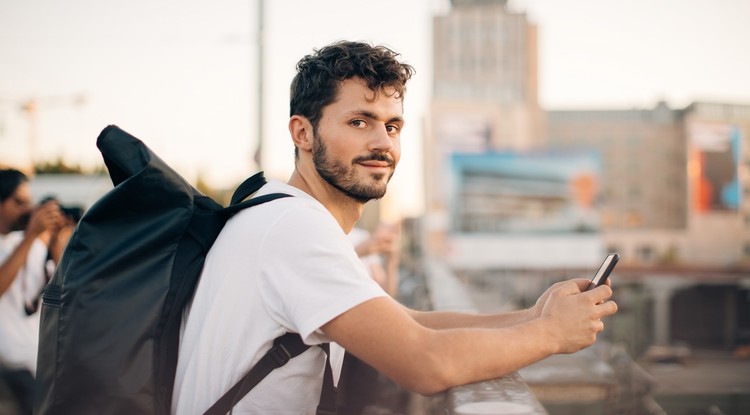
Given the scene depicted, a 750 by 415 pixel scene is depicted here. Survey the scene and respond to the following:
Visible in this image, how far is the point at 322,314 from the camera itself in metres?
1.72

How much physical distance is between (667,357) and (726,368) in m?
4.64

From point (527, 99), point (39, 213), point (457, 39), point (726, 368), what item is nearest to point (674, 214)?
point (527, 99)

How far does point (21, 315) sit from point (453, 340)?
297 centimetres

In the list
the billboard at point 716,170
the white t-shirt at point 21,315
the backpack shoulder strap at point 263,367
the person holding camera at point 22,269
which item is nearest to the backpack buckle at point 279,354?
the backpack shoulder strap at point 263,367

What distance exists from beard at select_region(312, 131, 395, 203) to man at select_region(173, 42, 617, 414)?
0.19ft

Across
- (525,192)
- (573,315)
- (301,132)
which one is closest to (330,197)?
(301,132)

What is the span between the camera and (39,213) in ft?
13.3

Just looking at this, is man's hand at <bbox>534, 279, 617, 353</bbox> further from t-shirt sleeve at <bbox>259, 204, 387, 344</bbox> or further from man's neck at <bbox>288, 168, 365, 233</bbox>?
man's neck at <bbox>288, 168, 365, 233</bbox>

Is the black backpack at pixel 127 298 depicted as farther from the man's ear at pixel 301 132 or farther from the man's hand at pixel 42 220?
the man's hand at pixel 42 220

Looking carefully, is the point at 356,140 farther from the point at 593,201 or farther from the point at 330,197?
the point at 593,201

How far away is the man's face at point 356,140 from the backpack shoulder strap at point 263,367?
1.82 feet

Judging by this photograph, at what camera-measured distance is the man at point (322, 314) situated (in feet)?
5.72

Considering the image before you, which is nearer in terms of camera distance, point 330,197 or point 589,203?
point 330,197

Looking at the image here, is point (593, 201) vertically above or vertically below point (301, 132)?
above
